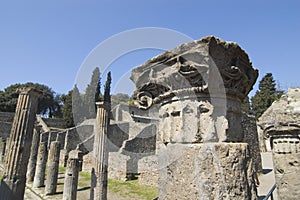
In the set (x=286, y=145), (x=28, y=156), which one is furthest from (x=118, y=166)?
(x=286, y=145)

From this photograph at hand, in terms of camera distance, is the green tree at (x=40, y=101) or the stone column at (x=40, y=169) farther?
the green tree at (x=40, y=101)

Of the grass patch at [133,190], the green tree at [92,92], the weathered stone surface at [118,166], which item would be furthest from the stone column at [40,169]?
the green tree at [92,92]

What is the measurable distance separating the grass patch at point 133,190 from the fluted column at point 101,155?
3.00 meters

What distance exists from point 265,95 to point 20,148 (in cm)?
3628

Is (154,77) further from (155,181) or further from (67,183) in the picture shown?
(155,181)

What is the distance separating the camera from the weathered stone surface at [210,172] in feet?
5.55

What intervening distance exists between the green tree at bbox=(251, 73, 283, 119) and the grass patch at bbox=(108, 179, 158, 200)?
26.6m

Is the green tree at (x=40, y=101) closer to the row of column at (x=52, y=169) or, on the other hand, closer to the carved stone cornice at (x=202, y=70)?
the row of column at (x=52, y=169)

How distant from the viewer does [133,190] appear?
11.2 m

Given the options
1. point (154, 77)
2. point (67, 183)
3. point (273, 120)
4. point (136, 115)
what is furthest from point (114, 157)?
point (136, 115)

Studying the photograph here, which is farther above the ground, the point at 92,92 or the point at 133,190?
the point at 92,92

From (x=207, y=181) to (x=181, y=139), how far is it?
1.41 ft

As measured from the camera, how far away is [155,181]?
11773 millimetres

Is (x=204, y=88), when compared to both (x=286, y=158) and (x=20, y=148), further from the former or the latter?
(x=20, y=148)
